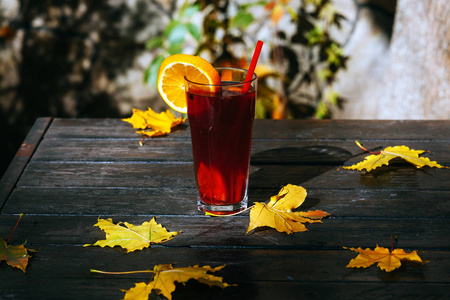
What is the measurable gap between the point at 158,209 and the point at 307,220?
0.90ft

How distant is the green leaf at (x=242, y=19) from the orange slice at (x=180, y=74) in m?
1.67

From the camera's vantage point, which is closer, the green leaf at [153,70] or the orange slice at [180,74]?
the orange slice at [180,74]

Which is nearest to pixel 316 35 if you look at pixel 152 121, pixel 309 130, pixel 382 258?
pixel 309 130

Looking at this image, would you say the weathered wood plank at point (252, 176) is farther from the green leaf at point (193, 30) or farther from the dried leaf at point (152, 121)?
the green leaf at point (193, 30)

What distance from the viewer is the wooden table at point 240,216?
2.46ft

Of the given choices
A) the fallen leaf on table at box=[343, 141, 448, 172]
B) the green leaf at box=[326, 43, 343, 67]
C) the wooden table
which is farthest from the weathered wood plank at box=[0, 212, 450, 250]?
the green leaf at box=[326, 43, 343, 67]

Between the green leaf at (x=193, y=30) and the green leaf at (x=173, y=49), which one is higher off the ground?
the green leaf at (x=193, y=30)

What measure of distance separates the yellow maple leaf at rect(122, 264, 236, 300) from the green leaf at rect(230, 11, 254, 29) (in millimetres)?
2094

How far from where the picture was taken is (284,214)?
0.94 meters

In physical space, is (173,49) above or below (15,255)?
above

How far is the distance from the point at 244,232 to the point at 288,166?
0.31 m

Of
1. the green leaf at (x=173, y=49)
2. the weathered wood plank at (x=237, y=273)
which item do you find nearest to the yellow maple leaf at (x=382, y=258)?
the weathered wood plank at (x=237, y=273)

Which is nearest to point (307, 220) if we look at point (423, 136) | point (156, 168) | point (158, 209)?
point (158, 209)

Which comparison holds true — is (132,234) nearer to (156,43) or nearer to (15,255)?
(15,255)
